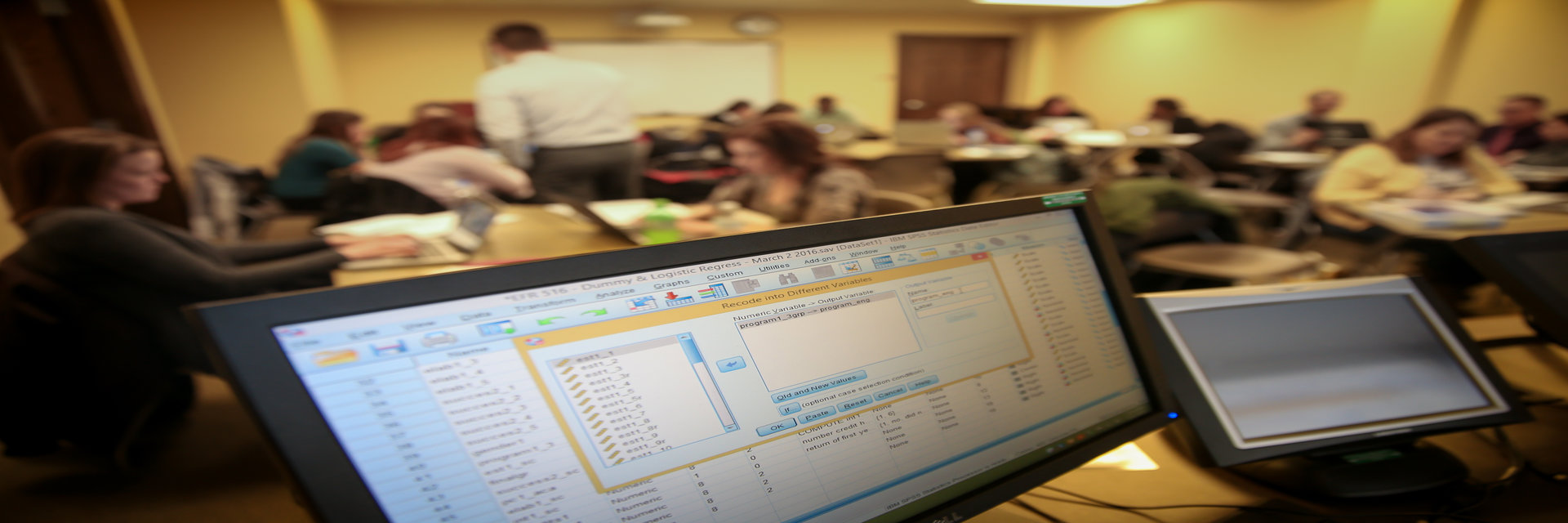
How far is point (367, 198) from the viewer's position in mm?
2205

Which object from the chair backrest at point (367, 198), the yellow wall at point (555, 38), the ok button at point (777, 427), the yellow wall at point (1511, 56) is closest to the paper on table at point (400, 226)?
the chair backrest at point (367, 198)

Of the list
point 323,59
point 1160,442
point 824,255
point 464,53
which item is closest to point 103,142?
point 824,255

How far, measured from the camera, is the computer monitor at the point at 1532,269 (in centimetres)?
81

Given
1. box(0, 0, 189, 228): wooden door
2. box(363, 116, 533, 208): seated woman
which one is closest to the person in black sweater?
box(363, 116, 533, 208): seated woman

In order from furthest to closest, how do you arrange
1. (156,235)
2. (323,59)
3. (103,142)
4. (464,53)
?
1. (464,53)
2. (323,59)
3. (103,142)
4. (156,235)

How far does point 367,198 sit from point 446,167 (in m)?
0.39

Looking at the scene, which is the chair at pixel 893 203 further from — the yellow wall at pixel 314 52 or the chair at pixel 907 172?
the yellow wall at pixel 314 52

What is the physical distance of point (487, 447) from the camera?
17.5 inches

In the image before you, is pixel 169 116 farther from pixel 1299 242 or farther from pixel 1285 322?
pixel 1299 242

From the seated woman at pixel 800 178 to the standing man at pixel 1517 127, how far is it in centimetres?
556

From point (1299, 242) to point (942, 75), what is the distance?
5860mm

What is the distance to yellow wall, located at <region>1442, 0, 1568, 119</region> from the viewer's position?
4.73 metres

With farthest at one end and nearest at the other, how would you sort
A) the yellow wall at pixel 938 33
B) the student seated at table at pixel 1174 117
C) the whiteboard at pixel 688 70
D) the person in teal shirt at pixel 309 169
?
the whiteboard at pixel 688 70
the student seated at table at pixel 1174 117
the yellow wall at pixel 938 33
the person in teal shirt at pixel 309 169

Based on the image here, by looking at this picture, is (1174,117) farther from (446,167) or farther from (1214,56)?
(446,167)
